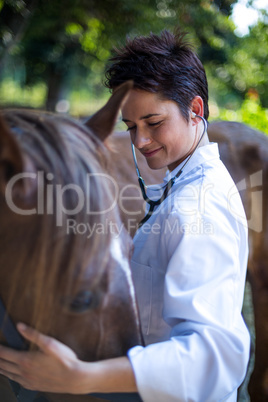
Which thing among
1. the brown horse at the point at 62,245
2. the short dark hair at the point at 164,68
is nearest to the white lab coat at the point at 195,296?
the brown horse at the point at 62,245

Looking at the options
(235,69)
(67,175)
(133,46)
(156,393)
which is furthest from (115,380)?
(235,69)

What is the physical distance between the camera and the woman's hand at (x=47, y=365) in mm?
826

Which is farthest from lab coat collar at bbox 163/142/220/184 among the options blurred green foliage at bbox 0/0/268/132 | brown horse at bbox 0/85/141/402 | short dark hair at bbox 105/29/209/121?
blurred green foliage at bbox 0/0/268/132

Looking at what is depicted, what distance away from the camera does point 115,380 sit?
0.84 meters

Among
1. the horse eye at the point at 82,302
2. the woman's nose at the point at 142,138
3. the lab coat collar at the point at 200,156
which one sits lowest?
the horse eye at the point at 82,302

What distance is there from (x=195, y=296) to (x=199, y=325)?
6 centimetres

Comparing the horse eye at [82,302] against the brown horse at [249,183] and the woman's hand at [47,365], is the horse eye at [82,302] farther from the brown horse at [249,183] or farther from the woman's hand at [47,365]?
the brown horse at [249,183]

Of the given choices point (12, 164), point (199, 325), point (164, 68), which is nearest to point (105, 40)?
point (164, 68)

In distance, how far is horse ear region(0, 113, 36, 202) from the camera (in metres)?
0.73

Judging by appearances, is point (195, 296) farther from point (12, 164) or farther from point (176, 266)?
point (12, 164)

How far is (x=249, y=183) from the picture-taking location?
8.93ft

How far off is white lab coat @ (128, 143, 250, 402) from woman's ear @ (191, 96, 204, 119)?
0.20 m

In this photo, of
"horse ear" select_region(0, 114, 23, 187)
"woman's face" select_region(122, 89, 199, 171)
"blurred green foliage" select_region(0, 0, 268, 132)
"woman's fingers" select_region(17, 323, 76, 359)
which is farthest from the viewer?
"blurred green foliage" select_region(0, 0, 268, 132)

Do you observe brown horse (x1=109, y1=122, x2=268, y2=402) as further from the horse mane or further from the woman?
the horse mane
